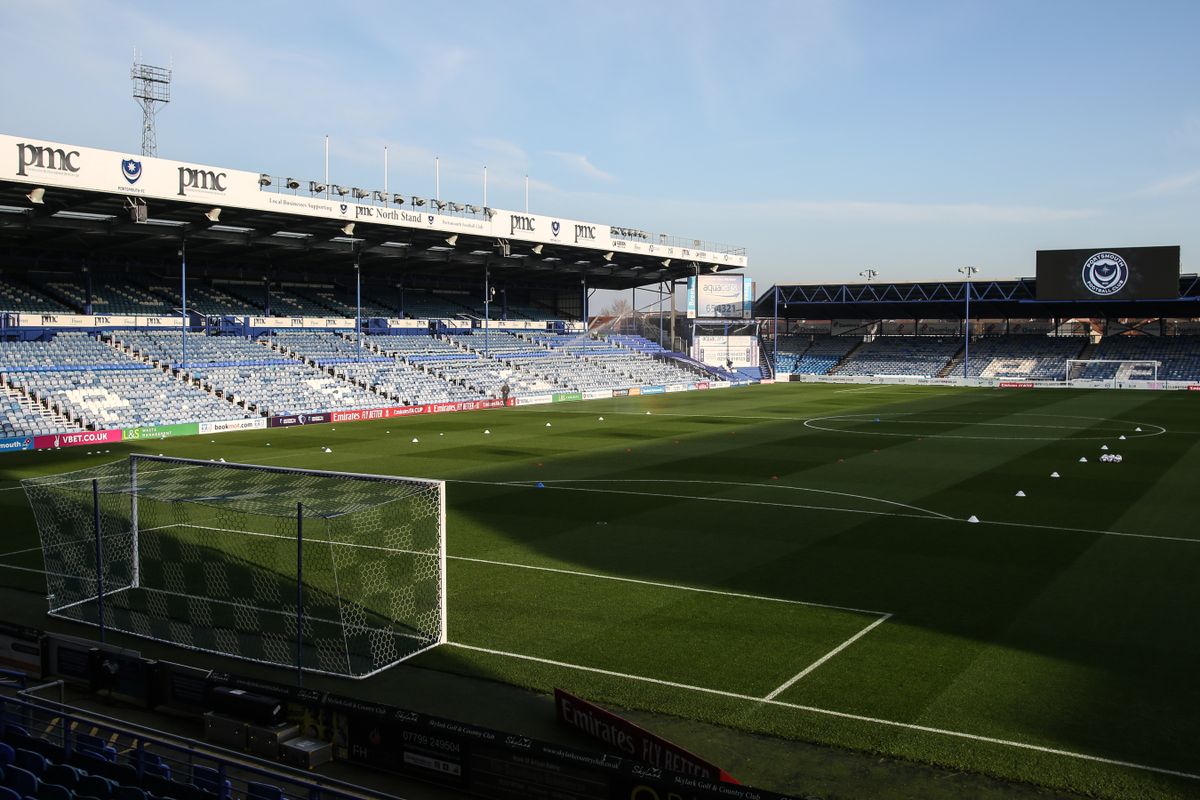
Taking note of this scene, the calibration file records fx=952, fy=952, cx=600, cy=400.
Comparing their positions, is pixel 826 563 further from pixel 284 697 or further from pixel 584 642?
pixel 284 697

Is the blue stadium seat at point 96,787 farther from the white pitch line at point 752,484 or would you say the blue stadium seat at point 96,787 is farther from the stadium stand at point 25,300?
the stadium stand at point 25,300

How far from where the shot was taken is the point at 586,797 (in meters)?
8.79

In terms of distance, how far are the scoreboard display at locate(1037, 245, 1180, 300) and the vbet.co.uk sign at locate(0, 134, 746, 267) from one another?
39.6 meters

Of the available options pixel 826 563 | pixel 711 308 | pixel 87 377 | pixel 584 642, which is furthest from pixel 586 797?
pixel 711 308

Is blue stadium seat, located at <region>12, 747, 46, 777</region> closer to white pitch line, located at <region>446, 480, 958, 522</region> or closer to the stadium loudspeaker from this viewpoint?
the stadium loudspeaker

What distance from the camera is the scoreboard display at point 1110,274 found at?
7106cm

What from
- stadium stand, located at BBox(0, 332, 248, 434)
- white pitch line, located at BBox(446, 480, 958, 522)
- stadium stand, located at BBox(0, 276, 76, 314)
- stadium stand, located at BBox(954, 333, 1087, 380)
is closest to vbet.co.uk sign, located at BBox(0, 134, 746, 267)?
stadium stand, located at BBox(0, 332, 248, 434)

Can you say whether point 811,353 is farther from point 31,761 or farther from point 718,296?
point 31,761

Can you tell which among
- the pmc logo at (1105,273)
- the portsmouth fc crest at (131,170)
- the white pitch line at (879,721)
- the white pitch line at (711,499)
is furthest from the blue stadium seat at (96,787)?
the pmc logo at (1105,273)

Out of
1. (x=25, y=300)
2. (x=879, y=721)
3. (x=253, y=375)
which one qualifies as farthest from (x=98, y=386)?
(x=879, y=721)

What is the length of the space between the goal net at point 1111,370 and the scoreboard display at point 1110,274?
717cm

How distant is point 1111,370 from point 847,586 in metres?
72.2

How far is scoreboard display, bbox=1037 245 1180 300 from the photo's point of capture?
71062 mm

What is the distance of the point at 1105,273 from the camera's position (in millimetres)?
73000
